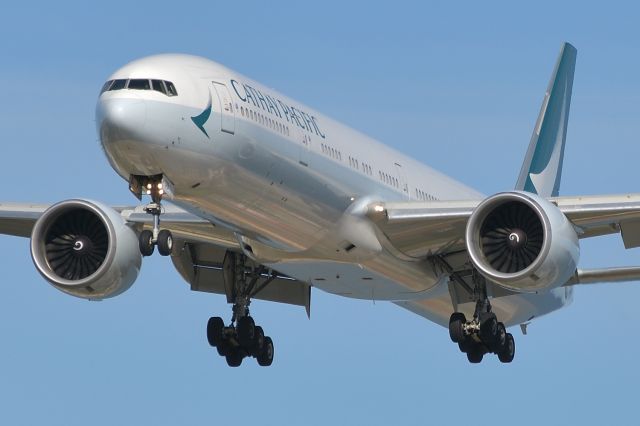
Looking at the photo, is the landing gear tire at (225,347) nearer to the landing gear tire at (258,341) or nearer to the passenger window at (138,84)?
the landing gear tire at (258,341)

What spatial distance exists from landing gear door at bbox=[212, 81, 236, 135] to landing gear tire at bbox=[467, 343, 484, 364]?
9.97 metres

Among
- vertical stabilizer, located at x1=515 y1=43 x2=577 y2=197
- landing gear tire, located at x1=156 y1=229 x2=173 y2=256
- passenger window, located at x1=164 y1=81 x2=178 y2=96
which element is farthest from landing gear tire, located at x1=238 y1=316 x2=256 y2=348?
passenger window, located at x1=164 y1=81 x2=178 y2=96

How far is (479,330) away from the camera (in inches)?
1515

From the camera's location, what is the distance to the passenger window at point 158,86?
30.8 metres

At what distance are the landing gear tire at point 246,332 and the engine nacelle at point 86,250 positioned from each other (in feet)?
14.3

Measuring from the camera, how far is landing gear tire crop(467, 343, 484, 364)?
38688 millimetres

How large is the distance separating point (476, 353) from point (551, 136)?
12263 millimetres

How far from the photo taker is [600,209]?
34.8 metres

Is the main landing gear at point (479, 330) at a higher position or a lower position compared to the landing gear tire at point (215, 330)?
lower

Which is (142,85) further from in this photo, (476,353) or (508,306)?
(508,306)

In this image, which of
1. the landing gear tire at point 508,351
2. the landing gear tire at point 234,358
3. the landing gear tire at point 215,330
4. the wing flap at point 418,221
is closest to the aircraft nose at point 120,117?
the wing flap at point 418,221

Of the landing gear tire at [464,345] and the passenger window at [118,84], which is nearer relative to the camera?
the passenger window at [118,84]

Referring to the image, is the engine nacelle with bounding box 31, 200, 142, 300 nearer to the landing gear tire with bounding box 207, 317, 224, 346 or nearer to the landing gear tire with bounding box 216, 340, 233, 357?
the landing gear tire with bounding box 207, 317, 224, 346

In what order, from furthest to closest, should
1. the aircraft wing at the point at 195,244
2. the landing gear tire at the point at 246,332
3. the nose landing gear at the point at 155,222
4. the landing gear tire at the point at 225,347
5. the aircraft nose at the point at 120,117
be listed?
the landing gear tire at the point at 225,347 → the landing gear tire at the point at 246,332 → the aircraft wing at the point at 195,244 → the nose landing gear at the point at 155,222 → the aircraft nose at the point at 120,117
